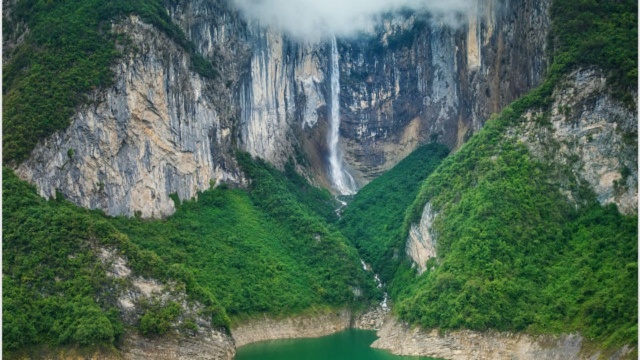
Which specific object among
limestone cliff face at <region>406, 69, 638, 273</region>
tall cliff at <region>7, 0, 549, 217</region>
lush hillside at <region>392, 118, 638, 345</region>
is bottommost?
lush hillside at <region>392, 118, 638, 345</region>

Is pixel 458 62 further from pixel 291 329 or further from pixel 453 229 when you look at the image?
pixel 291 329

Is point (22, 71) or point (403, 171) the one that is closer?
point (22, 71)

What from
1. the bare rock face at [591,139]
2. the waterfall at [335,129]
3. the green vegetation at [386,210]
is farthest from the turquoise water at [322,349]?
the waterfall at [335,129]

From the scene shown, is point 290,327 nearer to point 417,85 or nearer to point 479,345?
point 479,345

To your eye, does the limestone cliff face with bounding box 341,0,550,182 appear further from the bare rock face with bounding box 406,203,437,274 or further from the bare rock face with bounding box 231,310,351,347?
the bare rock face with bounding box 231,310,351,347

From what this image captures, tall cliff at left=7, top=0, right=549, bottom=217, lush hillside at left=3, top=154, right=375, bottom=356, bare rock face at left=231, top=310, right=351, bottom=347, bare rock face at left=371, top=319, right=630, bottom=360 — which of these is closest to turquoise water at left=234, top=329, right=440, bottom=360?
bare rock face at left=231, top=310, right=351, bottom=347

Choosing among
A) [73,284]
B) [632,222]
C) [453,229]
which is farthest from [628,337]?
[73,284]
